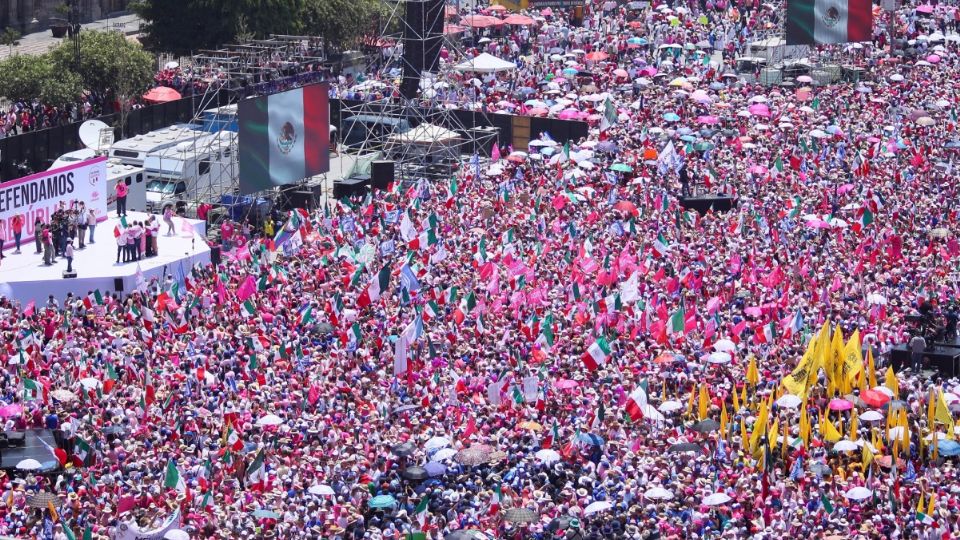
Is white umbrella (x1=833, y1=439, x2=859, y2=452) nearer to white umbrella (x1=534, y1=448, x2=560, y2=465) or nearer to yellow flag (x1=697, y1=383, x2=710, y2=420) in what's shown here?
yellow flag (x1=697, y1=383, x2=710, y2=420)

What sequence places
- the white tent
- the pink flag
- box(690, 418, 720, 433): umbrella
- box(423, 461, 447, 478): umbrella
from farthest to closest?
1. the white tent
2. the pink flag
3. box(690, 418, 720, 433): umbrella
4. box(423, 461, 447, 478): umbrella

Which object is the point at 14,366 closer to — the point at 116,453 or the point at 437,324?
the point at 116,453

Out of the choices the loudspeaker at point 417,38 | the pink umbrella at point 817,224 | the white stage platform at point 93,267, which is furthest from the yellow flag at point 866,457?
the loudspeaker at point 417,38

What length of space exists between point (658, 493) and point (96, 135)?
1086 inches

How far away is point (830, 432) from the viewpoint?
112 feet

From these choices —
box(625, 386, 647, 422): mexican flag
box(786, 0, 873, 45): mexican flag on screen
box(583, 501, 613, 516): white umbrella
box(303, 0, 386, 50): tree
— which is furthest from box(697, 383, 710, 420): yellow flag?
box(786, 0, 873, 45): mexican flag on screen

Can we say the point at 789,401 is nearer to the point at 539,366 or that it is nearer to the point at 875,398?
the point at 875,398

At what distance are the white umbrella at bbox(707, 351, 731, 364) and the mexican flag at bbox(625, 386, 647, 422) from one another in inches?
112

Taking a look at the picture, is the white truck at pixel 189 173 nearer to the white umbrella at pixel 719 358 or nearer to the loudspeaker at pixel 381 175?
the loudspeaker at pixel 381 175

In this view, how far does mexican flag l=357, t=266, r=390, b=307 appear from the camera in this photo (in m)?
42.3

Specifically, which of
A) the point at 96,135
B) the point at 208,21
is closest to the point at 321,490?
the point at 96,135

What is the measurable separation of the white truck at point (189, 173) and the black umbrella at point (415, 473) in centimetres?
2187

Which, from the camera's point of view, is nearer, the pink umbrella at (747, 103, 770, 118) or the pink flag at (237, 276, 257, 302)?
the pink flag at (237, 276, 257, 302)

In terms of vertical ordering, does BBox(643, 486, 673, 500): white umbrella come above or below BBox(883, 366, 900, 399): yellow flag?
below
